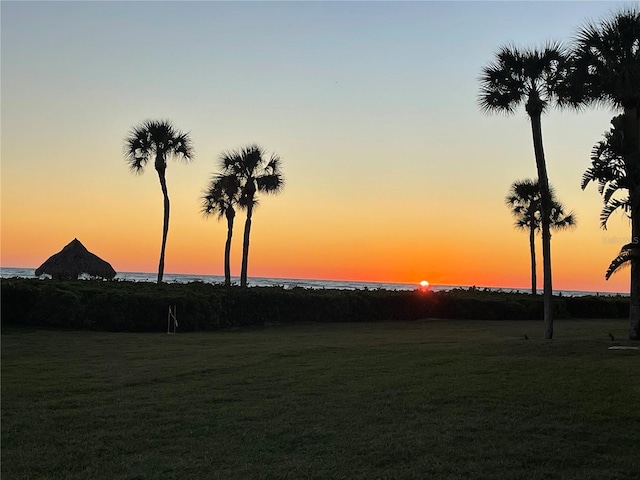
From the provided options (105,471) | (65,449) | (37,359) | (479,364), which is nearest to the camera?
(105,471)

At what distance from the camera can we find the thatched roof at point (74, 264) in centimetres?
Result: 3306

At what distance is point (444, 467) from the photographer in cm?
624

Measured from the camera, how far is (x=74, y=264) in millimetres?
33281

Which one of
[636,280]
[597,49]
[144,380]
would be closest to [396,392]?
[144,380]

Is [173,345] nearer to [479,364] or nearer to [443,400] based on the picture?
[479,364]

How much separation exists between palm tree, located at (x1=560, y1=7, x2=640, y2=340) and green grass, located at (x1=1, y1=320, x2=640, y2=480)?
193 inches

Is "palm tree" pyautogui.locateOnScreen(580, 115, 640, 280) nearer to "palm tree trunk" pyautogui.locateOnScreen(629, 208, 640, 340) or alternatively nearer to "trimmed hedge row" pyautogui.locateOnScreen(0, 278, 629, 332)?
"palm tree trunk" pyautogui.locateOnScreen(629, 208, 640, 340)

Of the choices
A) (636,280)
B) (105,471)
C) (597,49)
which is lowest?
(105,471)

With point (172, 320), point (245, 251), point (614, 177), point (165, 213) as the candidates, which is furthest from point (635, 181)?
point (165, 213)

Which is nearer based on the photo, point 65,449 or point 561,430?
point 65,449

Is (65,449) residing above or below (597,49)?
below

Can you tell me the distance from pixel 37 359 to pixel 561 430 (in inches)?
413

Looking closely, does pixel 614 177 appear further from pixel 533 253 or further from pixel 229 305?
pixel 533 253

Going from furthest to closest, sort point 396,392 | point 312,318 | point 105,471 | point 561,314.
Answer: point 561,314
point 312,318
point 396,392
point 105,471
